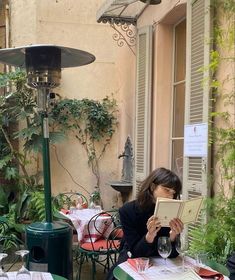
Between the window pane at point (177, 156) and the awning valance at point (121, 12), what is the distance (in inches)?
73.6

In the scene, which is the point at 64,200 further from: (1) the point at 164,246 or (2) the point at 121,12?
(1) the point at 164,246

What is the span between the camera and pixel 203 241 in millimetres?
3395

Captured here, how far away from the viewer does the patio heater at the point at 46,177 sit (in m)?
3.26

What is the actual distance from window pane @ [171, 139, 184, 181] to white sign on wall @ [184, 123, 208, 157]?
754 millimetres

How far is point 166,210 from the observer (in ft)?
7.93

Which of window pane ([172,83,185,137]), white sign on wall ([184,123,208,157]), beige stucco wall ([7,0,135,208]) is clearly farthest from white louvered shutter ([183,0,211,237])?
beige stucco wall ([7,0,135,208])

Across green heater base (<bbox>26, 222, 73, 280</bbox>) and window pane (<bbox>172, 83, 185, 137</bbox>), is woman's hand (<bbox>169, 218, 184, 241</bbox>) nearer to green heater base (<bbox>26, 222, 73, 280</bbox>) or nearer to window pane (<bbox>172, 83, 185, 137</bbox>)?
green heater base (<bbox>26, 222, 73, 280</bbox>)

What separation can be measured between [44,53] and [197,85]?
1460 mm

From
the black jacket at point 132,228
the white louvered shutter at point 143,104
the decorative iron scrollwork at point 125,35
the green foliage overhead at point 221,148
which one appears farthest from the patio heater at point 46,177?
the decorative iron scrollwork at point 125,35

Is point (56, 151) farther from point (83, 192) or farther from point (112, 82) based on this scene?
point (112, 82)

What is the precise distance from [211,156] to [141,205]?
3.70 feet

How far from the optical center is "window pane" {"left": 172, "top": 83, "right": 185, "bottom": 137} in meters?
4.95

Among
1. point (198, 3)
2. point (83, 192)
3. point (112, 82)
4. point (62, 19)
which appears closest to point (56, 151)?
point (83, 192)

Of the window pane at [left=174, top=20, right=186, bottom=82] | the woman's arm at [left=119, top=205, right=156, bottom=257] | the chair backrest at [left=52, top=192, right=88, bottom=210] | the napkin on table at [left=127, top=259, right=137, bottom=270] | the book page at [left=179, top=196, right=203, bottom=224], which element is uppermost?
the window pane at [left=174, top=20, right=186, bottom=82]
